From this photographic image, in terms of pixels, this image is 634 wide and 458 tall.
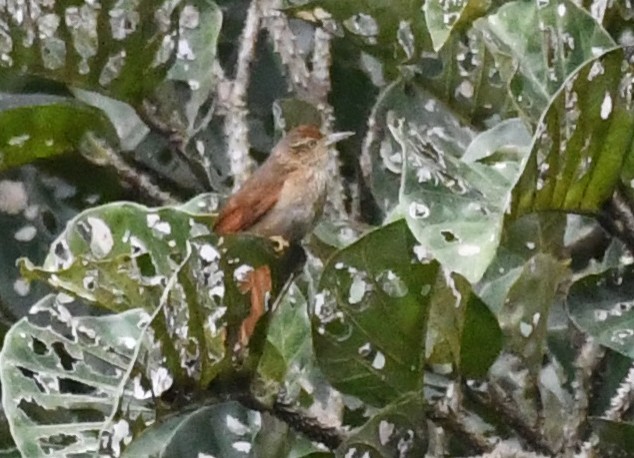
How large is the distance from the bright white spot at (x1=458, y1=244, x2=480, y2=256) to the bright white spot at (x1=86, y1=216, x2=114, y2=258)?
40 centimetres

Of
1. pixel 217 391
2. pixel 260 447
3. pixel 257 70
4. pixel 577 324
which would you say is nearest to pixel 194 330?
pixel 217 391

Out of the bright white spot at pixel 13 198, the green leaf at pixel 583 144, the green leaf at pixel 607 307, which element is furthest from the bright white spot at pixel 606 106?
the bright white spot at pixel 13 198

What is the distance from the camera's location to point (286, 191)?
4.56 ft

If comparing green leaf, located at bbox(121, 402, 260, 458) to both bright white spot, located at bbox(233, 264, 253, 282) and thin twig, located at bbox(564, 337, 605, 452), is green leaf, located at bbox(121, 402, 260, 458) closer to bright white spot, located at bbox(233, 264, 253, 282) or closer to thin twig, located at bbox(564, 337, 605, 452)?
bright white spot, located at bbox(233, 264, 253, 282)

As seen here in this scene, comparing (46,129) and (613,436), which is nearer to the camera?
(613,436)

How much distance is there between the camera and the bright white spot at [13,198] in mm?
1381

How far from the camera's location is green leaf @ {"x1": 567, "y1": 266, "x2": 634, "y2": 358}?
90 centimetres

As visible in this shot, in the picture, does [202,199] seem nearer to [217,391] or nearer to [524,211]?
[217,391]

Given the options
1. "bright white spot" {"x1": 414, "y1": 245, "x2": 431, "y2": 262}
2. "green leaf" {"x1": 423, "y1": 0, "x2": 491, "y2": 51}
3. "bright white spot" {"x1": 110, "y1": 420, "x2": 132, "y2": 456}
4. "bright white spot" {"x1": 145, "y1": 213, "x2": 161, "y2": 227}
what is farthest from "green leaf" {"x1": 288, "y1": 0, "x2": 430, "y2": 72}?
"bright white spot" {"x1": 110, "y1": 420, "x2": 132, "y2": 456}

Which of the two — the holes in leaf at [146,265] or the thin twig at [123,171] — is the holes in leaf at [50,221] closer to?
the thin twig at [123,171]

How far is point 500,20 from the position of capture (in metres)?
0.98

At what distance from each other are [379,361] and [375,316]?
0.04 meters

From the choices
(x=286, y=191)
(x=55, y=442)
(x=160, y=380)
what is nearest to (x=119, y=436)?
(x=160, y=380)

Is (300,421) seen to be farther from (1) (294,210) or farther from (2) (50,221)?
(2) (50,221)
